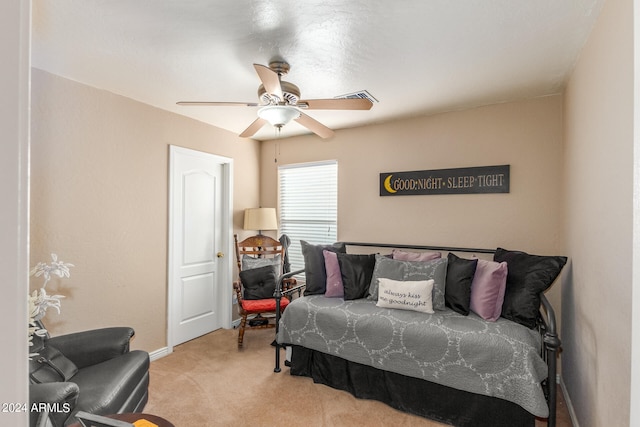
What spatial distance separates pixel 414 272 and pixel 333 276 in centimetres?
77

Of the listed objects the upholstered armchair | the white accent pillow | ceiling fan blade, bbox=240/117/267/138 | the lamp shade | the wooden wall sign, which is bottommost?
the upholstered armchair

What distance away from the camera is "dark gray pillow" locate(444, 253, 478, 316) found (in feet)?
8.29

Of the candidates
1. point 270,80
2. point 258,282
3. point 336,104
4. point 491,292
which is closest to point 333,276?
point 258,282

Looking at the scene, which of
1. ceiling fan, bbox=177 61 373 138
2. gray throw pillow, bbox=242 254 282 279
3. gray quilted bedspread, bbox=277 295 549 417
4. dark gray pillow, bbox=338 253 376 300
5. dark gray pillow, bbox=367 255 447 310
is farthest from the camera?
gray throw pillow, bbox=242 254 282 279

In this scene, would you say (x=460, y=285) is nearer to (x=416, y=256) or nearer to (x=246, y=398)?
(x=416, y=256)

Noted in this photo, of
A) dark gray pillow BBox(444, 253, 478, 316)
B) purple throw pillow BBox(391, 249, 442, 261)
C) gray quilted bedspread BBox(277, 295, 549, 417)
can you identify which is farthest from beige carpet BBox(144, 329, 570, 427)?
purple throw pillow BBox(391, 249, 442, 261)

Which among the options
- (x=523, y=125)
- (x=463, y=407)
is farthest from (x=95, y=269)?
(x=523, y=125)

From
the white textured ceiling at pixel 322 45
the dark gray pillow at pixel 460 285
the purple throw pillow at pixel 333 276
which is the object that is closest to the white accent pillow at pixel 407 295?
the dark gray pillow at pixel 460 285

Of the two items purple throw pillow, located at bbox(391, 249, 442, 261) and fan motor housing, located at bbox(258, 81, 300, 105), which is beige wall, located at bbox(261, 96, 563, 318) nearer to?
purple throw pillow, located at bbox(391, 249, 442, 261)

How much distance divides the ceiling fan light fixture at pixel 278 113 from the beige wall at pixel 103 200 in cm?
160

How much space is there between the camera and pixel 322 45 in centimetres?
205

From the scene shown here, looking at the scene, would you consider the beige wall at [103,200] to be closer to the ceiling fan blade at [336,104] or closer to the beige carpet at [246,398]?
the beige carpet at [246,398]

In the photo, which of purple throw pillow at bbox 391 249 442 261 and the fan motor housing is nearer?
the fan motor housing

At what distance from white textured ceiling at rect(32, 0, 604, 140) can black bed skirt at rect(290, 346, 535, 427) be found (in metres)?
2.25
